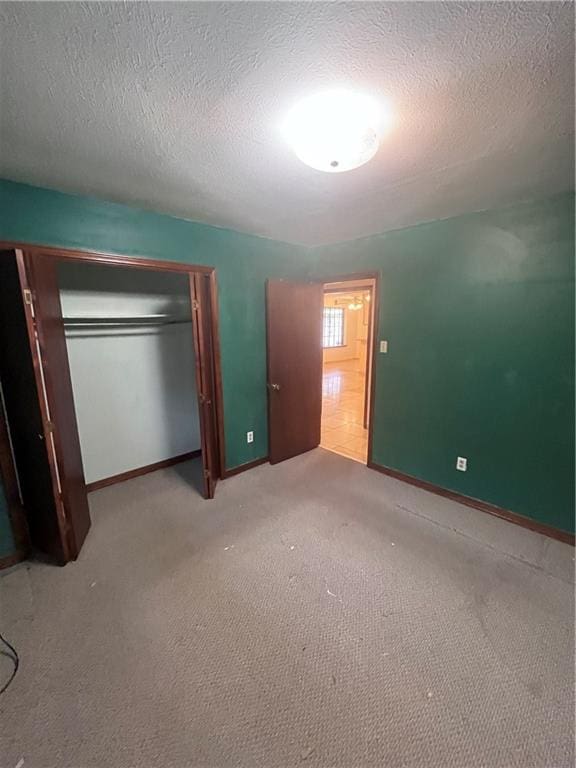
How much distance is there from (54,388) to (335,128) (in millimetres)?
2007

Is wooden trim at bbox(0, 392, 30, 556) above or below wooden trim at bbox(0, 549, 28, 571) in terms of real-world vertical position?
above

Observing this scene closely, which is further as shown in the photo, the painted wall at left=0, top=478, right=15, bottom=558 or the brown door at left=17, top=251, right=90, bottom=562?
the painted wall at left=0, top=478, right=15, bottom=558

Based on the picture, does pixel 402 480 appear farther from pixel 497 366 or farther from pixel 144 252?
pixel 144 252

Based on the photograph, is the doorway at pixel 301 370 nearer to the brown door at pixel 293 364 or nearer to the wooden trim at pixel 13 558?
the brown door at pixel 293 364

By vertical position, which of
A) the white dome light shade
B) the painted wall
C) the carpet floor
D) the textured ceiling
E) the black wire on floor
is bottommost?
the carpet floor

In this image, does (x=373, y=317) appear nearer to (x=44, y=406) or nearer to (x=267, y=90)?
(x=267, y=90)

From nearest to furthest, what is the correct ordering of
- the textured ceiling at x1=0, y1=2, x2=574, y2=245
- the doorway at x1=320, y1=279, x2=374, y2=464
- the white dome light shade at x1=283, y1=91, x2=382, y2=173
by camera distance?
the textured ceiling at x1=0, y1=2, x2=574, y2=245 < the white dome light shade at x1=283, y1=91, x2=382, y2=173 < the doorway at x1=320, y1=279, x2=374, y2=464

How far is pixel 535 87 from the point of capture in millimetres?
1088

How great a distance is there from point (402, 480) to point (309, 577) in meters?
1.51

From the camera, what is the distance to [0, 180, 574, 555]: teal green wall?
2.07 meters

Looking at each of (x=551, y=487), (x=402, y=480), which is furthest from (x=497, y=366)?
(x=402, y=480)

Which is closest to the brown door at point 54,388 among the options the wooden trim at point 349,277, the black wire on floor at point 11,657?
the black wire on floor at point 11,657

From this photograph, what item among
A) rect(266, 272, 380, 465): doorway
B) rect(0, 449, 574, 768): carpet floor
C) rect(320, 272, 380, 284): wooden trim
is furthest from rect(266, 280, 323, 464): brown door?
rect(0, 449, 574, 768): carpet floor

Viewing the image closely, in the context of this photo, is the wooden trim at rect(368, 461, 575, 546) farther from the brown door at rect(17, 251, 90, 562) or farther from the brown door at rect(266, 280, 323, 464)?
the brown door at rect(17, 251, 90, 562)
